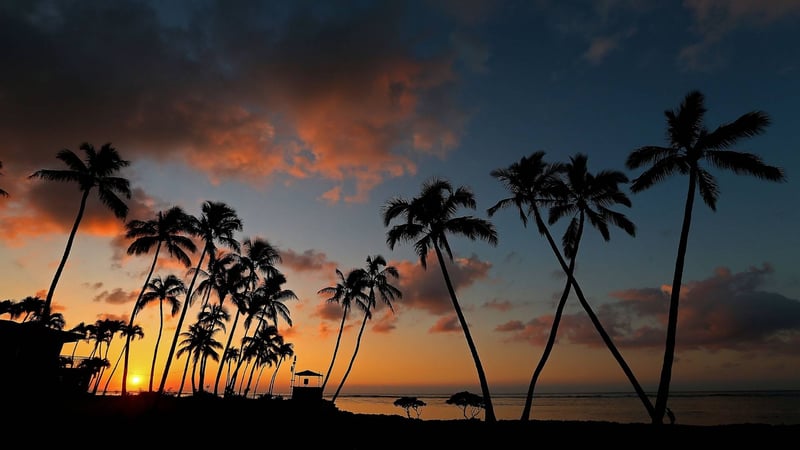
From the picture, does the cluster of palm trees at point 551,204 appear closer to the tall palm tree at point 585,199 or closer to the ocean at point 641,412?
the tall palm tree at point 585,199

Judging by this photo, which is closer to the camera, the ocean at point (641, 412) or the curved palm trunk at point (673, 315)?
the curved palm trunk at point (673, 315)

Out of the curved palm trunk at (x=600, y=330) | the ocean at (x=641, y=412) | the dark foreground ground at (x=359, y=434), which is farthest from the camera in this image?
the ocean at (x=641, y=412)

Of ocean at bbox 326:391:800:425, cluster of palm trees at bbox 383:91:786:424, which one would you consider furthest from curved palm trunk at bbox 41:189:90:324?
ocean at bbox 326:391:800:425

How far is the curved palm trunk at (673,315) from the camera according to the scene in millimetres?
17531

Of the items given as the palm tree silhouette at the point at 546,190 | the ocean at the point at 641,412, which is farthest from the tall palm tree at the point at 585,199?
the ocean at the point at 641,412

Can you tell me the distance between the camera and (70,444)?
15.7 m

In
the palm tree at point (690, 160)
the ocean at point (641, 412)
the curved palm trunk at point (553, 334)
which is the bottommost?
the ocean at point (641, 412)

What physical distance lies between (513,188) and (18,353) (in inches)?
1378

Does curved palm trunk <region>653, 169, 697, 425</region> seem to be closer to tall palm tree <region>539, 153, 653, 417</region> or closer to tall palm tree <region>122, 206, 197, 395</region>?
tall palm tree <region>539, 153, 653, 417</region>

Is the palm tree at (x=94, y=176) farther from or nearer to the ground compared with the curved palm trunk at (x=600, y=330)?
farther from the ground

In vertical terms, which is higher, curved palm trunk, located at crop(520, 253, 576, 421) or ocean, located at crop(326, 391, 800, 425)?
curved palm trunk, located at crop(520, 253, 576, 421)

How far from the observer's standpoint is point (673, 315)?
728 inches

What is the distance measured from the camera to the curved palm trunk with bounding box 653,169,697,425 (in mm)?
17531

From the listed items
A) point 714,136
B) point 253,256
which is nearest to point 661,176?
point 714,136
